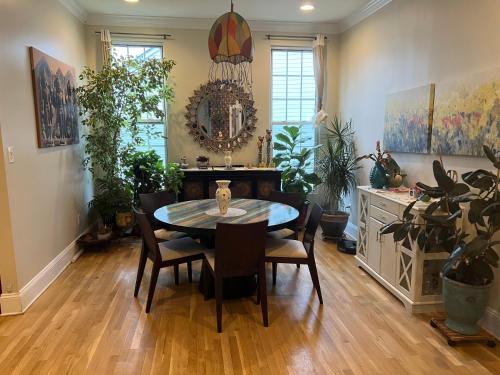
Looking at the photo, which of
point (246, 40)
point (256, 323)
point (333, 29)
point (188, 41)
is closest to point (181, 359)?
point (256, 323)

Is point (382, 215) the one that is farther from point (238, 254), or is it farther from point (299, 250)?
point (238, 254)

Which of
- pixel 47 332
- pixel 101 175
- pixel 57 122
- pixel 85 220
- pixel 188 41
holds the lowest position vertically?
pixel 47 332

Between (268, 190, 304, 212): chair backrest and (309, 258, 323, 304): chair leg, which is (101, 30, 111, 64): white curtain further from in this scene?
(309, 258, 323, 304): chair leg

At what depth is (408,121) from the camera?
141 inches

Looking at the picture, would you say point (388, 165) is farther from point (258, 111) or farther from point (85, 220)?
point (85, 220)

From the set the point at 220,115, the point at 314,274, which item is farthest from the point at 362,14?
the point at 314,274

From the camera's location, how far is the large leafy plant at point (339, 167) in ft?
15.3

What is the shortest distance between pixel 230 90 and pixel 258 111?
1.65 ft

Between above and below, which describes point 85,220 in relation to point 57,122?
below

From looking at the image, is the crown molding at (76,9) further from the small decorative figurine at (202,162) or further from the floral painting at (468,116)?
the floral painting at (468,116)

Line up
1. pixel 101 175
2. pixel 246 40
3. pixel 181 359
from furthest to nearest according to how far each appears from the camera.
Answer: pixel 101 175 → pixel 246 40 → pixel 181 359

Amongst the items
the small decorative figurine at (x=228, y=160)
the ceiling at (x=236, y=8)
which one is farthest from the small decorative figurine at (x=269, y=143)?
the ceiling at (x=236, y=8)

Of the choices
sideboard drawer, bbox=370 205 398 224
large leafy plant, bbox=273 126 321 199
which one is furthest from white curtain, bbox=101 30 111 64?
sideboard drawer, bbox=370 205 398 224

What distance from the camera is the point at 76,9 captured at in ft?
14.3
